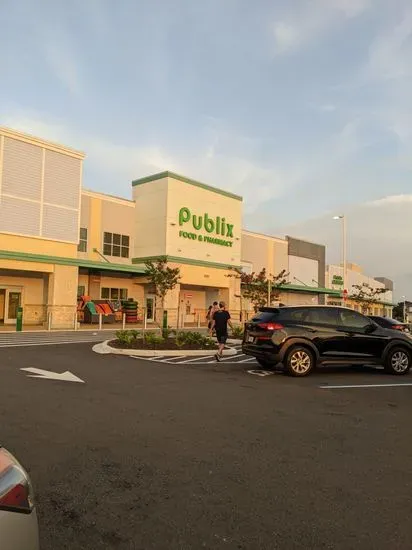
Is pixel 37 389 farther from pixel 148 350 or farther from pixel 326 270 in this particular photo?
pixel 326 270

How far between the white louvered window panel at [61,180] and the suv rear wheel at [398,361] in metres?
23.3

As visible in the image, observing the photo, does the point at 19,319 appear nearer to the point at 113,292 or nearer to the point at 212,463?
the point at 113,292

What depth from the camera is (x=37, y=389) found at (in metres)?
8.76

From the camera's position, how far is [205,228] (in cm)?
3975

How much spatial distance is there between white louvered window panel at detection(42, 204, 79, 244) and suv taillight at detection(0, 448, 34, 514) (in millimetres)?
28197

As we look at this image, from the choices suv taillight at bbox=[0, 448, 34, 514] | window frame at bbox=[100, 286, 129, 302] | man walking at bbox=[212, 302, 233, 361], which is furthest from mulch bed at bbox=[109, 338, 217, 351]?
window frame at bbox=[100, 286, 129, 302]

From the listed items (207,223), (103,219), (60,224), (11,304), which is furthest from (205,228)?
(11,304)

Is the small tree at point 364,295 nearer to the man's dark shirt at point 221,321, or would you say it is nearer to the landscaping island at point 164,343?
the landscaping island at point 164,343

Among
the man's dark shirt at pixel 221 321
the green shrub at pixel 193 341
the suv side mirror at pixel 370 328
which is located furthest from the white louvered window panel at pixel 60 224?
the suv side mirror at pixel 370 328

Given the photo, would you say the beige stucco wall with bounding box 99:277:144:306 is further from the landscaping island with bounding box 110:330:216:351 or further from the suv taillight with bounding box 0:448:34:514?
the suv taillight with bounding box 0:448:34:514

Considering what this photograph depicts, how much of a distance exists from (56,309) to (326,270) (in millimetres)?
40361

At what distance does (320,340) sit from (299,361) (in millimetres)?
733

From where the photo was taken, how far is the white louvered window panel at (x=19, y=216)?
27.2 m

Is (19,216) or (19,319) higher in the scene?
(19,216)
